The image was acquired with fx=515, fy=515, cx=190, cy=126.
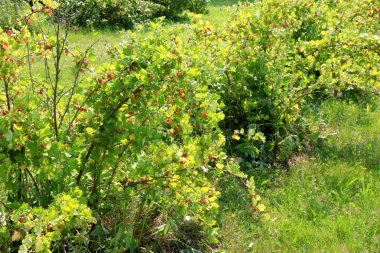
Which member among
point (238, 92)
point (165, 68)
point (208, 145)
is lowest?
point (238, 92)

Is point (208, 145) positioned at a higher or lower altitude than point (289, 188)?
higher

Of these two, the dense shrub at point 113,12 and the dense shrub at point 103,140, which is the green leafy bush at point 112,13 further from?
the dense shrub at point 103,140

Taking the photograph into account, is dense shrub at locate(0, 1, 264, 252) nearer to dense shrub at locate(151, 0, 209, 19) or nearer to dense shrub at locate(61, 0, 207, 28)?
dense shrub at locate(61, 0, 207, 28)

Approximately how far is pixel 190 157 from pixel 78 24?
8344mm

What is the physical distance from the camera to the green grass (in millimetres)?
3396

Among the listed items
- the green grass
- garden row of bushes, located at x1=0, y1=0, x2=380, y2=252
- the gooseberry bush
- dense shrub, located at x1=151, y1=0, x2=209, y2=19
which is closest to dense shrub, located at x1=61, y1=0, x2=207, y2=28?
dense shrub, located at x1=151, y1=0, x2=209, y2=19

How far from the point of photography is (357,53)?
4641 millimetres

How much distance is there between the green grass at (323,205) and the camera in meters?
3.40

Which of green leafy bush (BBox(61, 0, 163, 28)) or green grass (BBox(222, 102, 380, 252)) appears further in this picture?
green leafy bush (BBox(61, 0, 163, 28))

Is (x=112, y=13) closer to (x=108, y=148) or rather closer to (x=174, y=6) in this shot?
(x=174, y=6)

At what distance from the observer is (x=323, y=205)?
3.80 metres

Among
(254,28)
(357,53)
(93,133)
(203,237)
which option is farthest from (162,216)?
(357,53)

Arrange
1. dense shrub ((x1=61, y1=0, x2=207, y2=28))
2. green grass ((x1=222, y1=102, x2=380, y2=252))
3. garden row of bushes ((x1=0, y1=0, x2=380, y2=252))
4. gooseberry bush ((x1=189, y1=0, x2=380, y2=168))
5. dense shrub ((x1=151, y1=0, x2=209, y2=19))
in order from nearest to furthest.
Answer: garden row of bushes ((x1=0, y1=0, x2=380, y2=252)), green grass ((x1=222, y1=102, x2=380, y2=252)), gooseberry bush ((x1=189, y1=0, x2=380, y2=168)), dense shrub ((x1=61, y1=0, x2=207, y2=28)), dense shrub ((x1=151, y1=0, x2=209, y2=19))

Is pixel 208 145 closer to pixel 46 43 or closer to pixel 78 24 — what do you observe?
pixel 46 43
